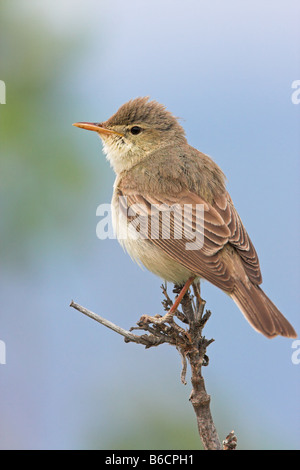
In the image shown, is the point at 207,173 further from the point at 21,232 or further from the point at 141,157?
the point at 21,232

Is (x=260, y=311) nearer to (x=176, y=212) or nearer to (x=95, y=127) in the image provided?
(x=176, y=212)

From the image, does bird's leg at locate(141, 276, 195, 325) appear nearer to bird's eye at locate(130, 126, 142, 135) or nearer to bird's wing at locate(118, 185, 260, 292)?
bird's wing at locate(118, 185, 260, 292)

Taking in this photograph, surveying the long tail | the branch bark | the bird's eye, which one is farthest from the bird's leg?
the bird's eye

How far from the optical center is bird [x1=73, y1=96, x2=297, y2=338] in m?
3.78

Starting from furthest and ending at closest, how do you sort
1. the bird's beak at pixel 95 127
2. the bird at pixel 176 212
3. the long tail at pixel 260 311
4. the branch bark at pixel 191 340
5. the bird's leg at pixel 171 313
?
the bird's beak at pixel 95 127, the bird at pixel 176 212, the long tail at pixel 260 311, the bird's leg at pixel 171 313, the branch bark at pixel 191 340

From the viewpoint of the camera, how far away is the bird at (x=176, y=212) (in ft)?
12.4

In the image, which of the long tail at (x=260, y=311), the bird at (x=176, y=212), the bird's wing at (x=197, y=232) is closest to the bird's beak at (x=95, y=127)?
the bird at (x=176, y=212)

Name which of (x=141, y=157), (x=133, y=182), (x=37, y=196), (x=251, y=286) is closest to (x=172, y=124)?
(x=141, y=157)

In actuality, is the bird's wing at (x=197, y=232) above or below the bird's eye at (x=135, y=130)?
below

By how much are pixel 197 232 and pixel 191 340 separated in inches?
34.7

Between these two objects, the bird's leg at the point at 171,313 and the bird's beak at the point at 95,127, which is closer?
the bird's leg at the point at 171,313

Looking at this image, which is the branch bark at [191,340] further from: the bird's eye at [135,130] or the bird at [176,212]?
the bird's eye at [135,130]

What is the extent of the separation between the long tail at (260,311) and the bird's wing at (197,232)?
0.29 ft

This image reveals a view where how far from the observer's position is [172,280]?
414 centimetres
